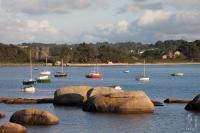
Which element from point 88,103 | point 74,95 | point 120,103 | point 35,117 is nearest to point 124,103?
point 120,103

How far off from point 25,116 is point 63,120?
191 inches

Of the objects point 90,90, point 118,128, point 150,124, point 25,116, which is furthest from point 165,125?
point 90,90

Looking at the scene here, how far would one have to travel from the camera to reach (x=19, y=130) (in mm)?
33906

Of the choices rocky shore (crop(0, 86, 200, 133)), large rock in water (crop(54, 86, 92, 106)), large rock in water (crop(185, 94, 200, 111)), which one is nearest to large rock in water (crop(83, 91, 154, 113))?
rocky shore (crop(0, 86, 200, 133))

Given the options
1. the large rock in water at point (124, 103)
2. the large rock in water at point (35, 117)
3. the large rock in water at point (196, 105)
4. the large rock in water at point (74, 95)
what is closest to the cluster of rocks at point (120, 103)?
the large rock in water at point (124, 103)

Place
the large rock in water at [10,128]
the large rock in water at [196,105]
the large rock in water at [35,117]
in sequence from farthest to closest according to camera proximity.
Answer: the large rock in water at [196,105] → the large rock in water at [35,117] → the large rock in water at [10,128]

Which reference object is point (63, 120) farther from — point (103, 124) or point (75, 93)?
point (75, 93)

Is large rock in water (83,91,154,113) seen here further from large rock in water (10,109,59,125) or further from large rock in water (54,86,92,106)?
large rock in water (10,109,59,125)

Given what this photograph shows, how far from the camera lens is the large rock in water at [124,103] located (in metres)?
45.2

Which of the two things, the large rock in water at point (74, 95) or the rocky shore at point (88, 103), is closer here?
the rocky shore at point (88, 103)

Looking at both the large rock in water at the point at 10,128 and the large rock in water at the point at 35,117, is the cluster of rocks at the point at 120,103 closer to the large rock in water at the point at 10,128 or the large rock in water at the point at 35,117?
the large rock in water at the point at 35,117

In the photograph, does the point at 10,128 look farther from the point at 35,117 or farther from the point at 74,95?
the point at 74,95

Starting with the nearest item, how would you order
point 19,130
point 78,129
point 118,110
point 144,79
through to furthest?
point 19,130 → point 78,129 → point 118,110 → point 144,79

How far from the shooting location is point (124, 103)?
149 ft
